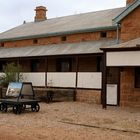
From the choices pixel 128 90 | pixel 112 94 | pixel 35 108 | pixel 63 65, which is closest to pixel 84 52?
pixel 112 94

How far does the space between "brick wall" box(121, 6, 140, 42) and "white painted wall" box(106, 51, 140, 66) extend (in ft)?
9.84

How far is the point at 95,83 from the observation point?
81.4 ft

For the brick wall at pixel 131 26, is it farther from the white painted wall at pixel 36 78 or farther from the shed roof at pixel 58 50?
the white painted wall at pixel 36 78

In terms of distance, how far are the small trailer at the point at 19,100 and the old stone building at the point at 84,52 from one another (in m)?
3.84

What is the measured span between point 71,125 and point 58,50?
47.5ft

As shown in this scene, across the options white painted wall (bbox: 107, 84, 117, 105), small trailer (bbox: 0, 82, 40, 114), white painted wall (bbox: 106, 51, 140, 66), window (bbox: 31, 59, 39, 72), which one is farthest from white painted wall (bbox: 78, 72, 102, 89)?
window (bbox: 31, 59, 39, 72)

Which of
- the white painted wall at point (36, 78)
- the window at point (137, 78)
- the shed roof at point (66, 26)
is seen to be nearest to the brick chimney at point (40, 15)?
the shed roof at point (66, 26)

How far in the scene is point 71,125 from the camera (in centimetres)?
1477

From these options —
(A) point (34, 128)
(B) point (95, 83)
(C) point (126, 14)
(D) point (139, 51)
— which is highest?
(C) point (126, 14)

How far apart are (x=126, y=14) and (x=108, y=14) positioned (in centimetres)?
885

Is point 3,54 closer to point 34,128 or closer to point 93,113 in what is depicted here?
point 93,113

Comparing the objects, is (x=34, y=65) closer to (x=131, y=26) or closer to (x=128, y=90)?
(x=131, y=26)

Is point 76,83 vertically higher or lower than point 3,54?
lower

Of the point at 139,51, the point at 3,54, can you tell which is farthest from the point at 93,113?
the point at 3,54
